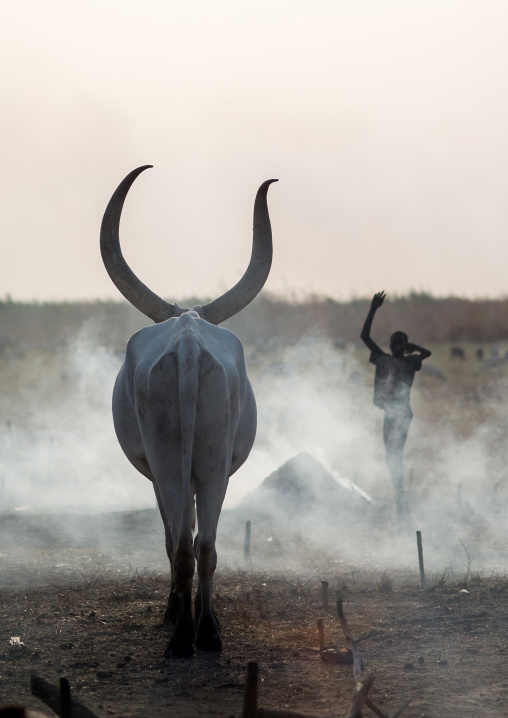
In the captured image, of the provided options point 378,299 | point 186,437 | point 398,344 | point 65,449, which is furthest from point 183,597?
point 65,449

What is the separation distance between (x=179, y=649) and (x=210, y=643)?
0.19 metres

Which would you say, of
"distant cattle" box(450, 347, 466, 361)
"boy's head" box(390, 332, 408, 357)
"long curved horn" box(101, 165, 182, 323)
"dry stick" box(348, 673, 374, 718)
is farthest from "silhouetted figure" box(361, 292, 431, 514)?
"distant cattle" box(450, 347, 466, 361)

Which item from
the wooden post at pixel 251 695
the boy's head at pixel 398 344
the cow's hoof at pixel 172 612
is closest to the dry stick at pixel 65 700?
the wooden post at pixel 251 695

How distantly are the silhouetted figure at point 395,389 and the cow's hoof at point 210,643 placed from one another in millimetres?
5073

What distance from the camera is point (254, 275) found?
6598 mm

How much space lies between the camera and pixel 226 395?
536 centimetres

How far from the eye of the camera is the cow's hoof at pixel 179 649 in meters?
5.28

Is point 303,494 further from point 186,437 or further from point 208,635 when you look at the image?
point 186,437

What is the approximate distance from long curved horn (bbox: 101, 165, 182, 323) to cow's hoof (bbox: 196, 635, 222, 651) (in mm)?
2297

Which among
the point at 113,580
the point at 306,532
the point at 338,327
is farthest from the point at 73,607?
the point at 338,327

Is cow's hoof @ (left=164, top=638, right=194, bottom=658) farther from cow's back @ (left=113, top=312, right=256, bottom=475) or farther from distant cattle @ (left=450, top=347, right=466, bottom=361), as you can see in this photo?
distant cattle @ (left=450, top=347, right=466, bottom=361)

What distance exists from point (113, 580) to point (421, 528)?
333 cm

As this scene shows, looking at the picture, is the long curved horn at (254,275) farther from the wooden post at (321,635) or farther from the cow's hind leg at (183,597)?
the wooden post at (321,635)

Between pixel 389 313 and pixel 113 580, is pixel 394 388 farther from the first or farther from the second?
pixel 389 313
